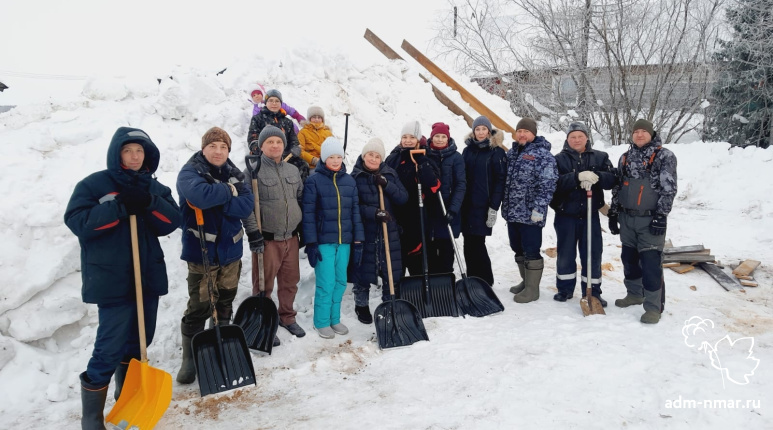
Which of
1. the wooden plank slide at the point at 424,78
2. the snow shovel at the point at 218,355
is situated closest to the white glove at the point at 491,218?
the snow shovel at the point at 218,355

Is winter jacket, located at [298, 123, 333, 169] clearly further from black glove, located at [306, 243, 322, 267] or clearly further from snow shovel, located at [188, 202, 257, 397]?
snow shovel, located at [188, 202, 257, 397]

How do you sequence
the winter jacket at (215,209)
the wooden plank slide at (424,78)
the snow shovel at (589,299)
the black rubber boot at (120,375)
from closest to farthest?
1. the black rubber boot at (120,375)
2. the winter jacket at (215,209)
3. the snow shovel at (589,299)
4. the wooden plank slide at (424,78)

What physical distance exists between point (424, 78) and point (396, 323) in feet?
25.2

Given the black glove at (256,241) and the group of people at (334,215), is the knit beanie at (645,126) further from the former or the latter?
the black glove at (256,241)

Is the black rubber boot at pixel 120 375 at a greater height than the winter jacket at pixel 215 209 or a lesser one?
lesser

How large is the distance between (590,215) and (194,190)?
153 inches

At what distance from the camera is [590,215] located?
15.1 ft

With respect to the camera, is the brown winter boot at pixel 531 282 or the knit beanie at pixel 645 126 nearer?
the knit beanie at pixel 645 126

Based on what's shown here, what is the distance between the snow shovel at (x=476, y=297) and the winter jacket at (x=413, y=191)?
168mm

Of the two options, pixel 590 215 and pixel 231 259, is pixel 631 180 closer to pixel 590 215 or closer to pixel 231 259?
pixel 590 215

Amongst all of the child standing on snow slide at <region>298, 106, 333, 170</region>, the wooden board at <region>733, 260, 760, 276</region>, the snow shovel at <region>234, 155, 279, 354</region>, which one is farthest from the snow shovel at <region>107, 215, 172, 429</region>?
the wooden board at <region>733, 260, 760, 276</region>

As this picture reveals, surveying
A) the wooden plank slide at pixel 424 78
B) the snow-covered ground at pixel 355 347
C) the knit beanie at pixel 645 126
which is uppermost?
the wooden plank slide at pixel 424 78

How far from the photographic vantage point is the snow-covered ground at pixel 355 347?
2.96 metres

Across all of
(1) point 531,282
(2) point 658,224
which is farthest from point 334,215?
(2) point 658,224
